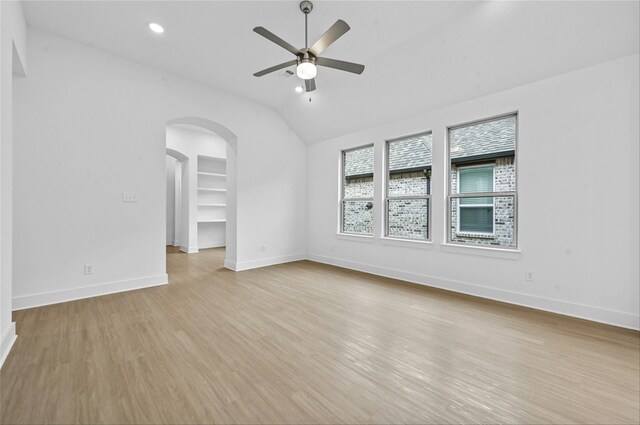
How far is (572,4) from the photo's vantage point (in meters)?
2.46

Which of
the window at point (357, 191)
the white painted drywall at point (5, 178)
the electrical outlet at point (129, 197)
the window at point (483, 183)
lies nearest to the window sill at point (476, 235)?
the window at point (483, 183)

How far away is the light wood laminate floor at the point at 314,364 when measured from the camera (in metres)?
1.53

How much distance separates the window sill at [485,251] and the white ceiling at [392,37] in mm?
2061

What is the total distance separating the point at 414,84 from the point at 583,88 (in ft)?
6.02

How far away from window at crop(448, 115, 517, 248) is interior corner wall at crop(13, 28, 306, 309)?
13.5 ft

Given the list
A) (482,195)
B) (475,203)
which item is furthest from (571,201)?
(475,203)

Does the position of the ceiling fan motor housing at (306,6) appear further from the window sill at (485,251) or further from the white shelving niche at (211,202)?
the white shelving niche at (211,202)

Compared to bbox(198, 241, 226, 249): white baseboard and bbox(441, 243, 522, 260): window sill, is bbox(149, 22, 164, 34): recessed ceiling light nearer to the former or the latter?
bbox(441, 243, 522, 260): window sill

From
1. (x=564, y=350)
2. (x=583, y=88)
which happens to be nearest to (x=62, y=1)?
(x=583, y=88)

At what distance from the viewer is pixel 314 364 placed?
199cm

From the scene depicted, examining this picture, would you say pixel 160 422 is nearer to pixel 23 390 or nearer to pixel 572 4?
pixel 23 390

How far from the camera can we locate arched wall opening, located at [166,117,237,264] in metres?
4.91

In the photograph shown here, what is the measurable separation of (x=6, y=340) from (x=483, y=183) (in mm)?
5202

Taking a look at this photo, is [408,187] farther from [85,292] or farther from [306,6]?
[85,292]
